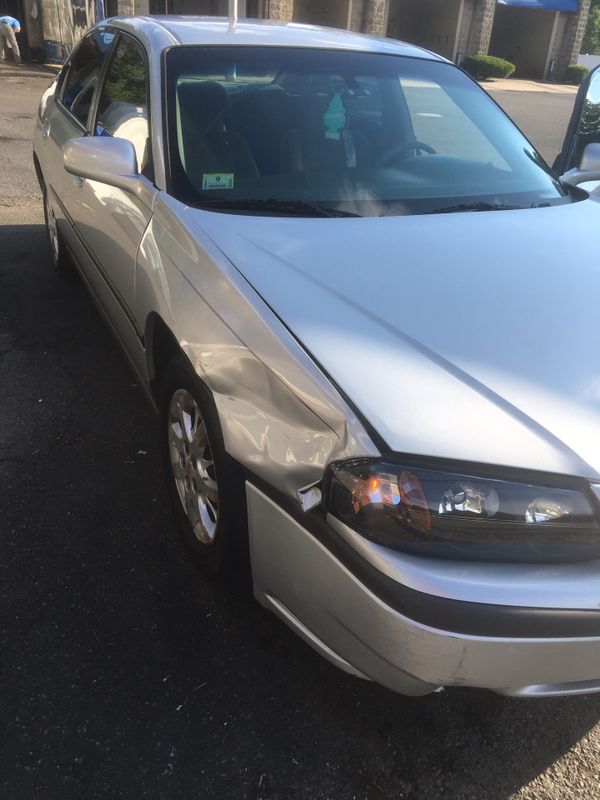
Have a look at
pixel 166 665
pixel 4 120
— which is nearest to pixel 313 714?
pixel 166 665

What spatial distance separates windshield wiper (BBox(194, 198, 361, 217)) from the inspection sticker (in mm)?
95

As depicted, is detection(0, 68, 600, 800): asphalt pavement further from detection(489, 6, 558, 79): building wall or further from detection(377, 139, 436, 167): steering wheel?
detection(489, 6, 558, 79): building wall

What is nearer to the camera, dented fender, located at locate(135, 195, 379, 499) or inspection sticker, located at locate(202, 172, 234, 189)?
dented fender, located at locate(135, 195, 379, 499)

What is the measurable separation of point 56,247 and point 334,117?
262 cm

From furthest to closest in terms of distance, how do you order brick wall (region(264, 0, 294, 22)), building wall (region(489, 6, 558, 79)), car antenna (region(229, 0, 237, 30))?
building wall (region(489, 6, 558, 79)) → brick wall (region(264, 0, 294, 22)) → car antenna (region(229, 0, 237, 30))

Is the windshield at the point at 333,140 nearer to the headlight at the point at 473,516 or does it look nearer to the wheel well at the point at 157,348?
the wheel well at the point at 157,348

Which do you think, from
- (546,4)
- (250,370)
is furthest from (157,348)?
(546,4)

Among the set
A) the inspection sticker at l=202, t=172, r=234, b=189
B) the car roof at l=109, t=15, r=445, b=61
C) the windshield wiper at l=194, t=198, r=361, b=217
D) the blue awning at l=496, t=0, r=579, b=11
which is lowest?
the blue awning at l=496, t=0, r=579, b=11

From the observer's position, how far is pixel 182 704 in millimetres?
2014

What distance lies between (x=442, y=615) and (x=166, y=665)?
1.02m

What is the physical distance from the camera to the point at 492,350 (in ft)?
5.97

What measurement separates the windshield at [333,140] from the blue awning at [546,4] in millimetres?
34197

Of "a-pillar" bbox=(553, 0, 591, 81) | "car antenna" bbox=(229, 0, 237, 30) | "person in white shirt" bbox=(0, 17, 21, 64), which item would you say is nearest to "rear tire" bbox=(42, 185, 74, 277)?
"car antenna" bbox=(229, 0, 237, 30)

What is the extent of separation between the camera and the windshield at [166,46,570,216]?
2646mm
